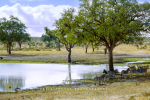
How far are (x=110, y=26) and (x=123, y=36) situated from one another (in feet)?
7.68

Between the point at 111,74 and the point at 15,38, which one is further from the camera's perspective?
the point at 15,38

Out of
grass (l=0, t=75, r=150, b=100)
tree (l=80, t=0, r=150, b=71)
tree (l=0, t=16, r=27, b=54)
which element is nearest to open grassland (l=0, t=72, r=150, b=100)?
grass (l=0, t=75, r=150, b=100)

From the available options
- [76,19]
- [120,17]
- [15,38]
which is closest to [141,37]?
[120,17]

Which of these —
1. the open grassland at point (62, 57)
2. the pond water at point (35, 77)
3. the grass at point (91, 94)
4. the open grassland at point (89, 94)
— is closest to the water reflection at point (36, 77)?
the pond water at point (35, 77)

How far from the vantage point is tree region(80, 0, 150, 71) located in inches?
968

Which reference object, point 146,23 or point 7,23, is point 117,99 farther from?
point 7,23

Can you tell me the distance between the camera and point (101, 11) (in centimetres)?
2562

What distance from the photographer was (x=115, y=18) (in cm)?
2552

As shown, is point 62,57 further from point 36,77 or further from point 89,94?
point 89,94

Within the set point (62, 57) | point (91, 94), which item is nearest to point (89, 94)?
point (91, 94)

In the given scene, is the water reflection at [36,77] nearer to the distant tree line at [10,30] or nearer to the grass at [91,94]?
→ the grass at [91,94]

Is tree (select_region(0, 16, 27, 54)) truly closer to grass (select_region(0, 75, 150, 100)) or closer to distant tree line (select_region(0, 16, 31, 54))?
distant tree line (select_region(0, 16, 31, 54))

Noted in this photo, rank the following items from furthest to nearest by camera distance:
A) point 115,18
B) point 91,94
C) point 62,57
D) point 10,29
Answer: point 10,29 < point 62,57 < point 115,18 < point 91,94

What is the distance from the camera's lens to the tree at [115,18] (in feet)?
80.6
